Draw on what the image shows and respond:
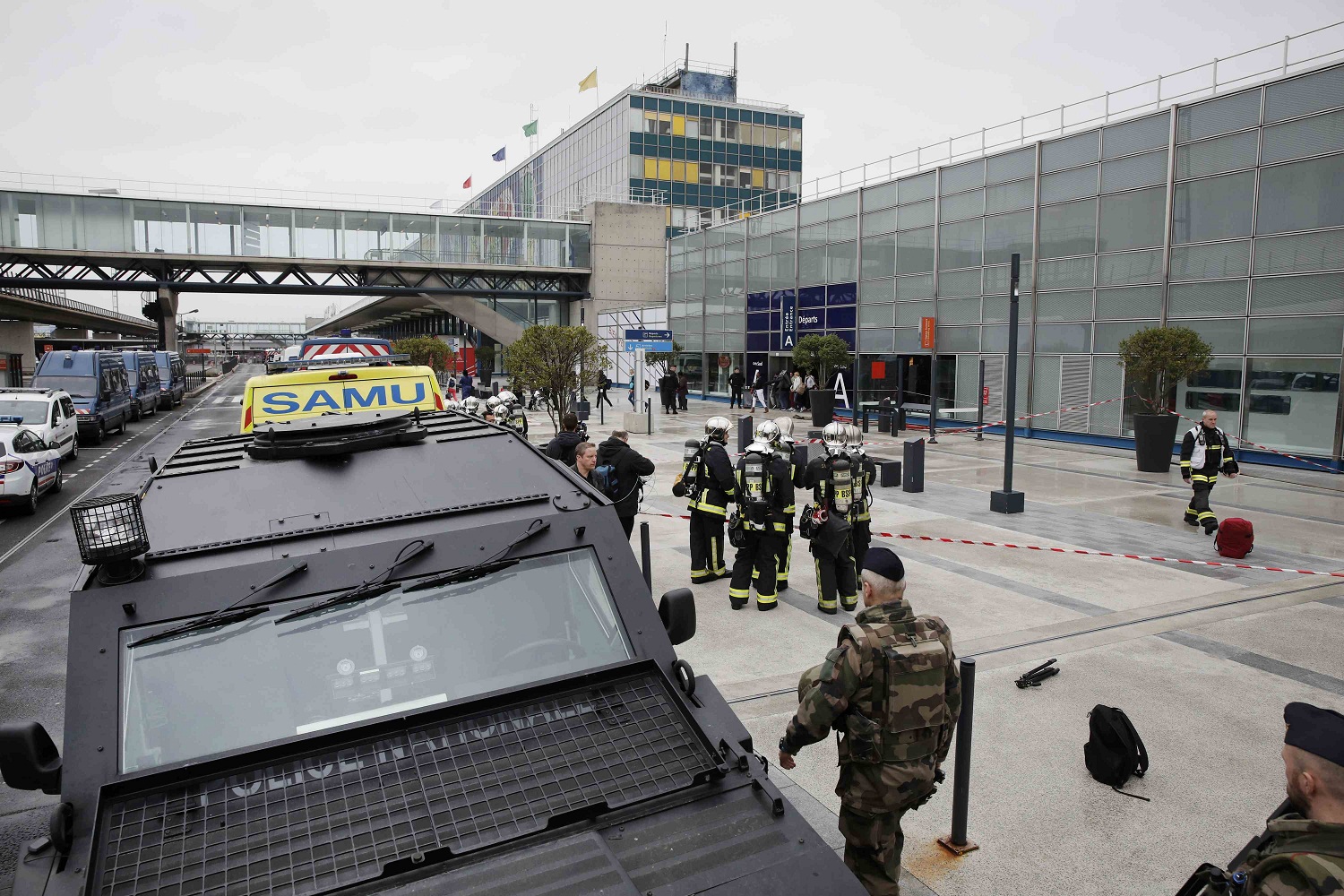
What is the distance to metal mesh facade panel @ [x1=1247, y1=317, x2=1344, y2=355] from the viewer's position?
61.6 feet

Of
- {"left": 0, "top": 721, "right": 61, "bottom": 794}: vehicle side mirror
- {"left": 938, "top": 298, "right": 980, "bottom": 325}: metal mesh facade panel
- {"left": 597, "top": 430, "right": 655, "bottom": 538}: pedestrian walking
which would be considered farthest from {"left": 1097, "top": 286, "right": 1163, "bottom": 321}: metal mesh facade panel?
{"left": 0, "top": 721, "right": 61, "bottom": 794}: vehicle side mirror

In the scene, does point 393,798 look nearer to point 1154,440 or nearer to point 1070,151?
point 1154,440

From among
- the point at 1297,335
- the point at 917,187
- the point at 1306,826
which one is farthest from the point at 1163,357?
the point at 1306,826

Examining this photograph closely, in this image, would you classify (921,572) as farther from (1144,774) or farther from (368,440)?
(368,440)

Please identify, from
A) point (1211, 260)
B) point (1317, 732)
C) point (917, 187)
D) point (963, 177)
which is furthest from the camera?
point (917, 187)

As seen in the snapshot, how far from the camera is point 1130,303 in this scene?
22.8 m

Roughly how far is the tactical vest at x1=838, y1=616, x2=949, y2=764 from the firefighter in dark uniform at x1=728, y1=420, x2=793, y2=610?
508 cm

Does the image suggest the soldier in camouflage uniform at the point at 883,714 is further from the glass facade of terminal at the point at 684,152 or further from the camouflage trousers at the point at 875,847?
the glass facade of terminal at the point at 684,152

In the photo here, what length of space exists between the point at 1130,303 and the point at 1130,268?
2.93ft

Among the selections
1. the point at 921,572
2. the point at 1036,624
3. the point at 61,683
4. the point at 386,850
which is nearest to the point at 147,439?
the point at 61,683

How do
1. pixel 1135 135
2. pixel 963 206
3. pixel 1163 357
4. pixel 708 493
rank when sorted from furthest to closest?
pixel 963 206 < pixel 1135 135 < pixel 1163 357 < pixel 708 493

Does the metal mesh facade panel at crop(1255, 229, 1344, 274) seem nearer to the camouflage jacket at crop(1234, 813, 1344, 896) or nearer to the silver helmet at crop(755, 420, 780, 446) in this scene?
the silver helmet at crop(755, 420, 780, 446)

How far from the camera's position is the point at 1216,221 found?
20.8 meters

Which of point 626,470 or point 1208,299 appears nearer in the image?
point 626,470
